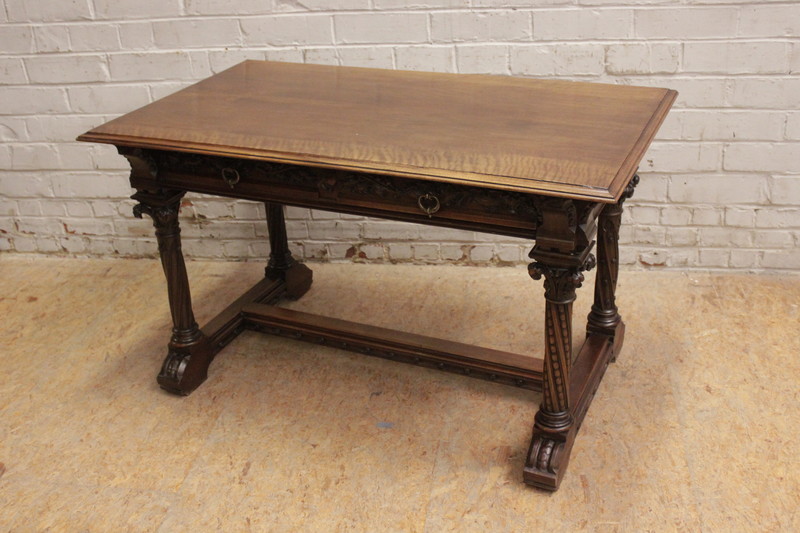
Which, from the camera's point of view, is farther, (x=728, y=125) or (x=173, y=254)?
(x=728, y=125)

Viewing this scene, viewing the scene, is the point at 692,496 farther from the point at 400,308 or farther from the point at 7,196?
the point at 7,196

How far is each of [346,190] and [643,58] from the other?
1.26 metres

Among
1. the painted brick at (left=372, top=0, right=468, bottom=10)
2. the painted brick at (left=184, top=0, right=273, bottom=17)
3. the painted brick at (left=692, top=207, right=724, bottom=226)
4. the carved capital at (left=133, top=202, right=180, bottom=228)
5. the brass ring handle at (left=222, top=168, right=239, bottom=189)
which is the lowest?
the painted brick at (left=692, top=207, right=724, bottom=226)

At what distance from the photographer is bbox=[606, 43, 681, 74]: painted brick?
2.83 m

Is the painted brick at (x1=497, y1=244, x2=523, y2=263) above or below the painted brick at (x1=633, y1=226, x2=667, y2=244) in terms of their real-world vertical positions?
below

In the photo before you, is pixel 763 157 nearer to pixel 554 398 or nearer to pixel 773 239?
pixel 773 239

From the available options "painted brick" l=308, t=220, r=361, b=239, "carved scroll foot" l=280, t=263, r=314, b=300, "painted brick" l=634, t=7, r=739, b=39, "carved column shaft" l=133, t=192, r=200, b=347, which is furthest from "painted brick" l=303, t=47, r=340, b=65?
"painted brick" l=634, t=7, r=739, b=39

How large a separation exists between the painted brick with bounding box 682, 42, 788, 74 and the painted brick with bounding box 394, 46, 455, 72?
0.76 m

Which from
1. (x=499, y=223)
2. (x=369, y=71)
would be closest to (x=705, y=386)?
(x=499, y=223)

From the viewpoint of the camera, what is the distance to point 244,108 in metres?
2.36

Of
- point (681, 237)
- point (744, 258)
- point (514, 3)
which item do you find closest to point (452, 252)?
point (681, 237)

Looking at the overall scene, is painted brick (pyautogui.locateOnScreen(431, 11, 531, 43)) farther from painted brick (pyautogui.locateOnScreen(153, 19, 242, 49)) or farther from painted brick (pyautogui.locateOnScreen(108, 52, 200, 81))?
painted brick (pyautogui.locateOnScreen(108, 52, 200, 81))

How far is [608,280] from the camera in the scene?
2596 millimetres

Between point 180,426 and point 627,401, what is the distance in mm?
1265
